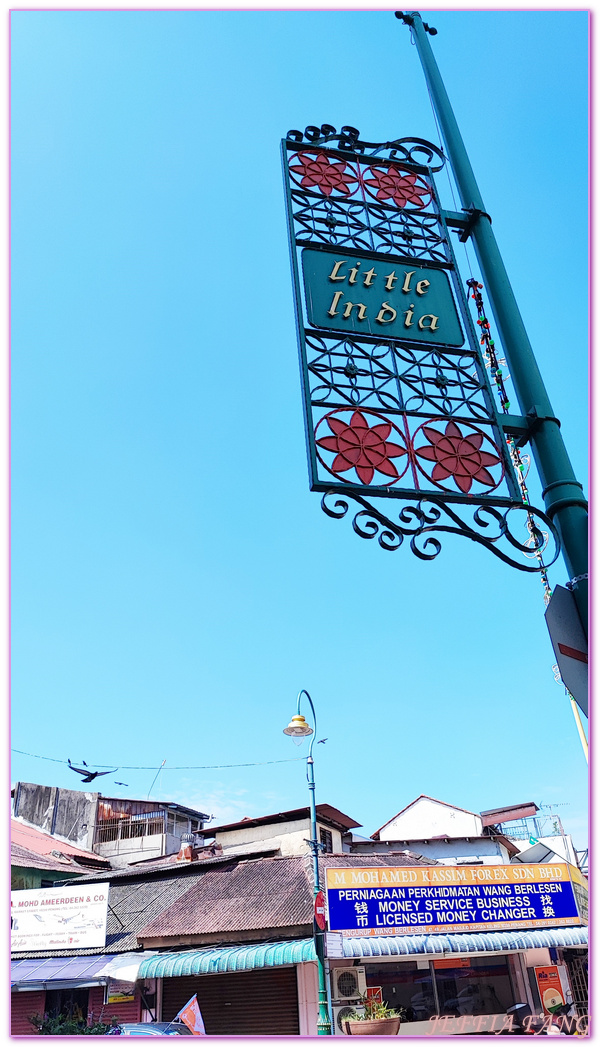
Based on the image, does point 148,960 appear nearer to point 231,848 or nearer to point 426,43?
point 231,848

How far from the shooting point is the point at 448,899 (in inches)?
571

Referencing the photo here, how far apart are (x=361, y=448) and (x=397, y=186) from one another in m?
2.73

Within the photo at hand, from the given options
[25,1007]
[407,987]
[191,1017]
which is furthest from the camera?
[407,987]

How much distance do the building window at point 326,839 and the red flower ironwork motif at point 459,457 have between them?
18.9 metres

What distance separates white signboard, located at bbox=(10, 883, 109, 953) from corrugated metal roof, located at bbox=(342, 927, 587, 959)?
6.74 metres

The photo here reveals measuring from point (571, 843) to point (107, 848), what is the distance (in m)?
19.2

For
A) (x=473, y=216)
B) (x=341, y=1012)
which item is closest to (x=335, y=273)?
(x=473, y=216)

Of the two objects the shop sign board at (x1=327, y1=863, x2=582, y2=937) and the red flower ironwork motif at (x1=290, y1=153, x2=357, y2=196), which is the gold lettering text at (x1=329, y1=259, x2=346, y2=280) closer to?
the red flower ironwork motif at (x1=290, y1=153, x2=357, y2=196)

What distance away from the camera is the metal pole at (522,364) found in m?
3.22

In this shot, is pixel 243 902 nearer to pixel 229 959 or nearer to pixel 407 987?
pixel 229 959

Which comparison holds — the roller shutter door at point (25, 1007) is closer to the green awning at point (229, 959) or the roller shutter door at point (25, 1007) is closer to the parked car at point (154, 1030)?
the green awning at point (229, 959)

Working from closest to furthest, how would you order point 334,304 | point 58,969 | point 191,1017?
point 334,304
point 191,1017
point 58,969

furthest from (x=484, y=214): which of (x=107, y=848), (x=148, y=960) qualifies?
(x=107, y=848)

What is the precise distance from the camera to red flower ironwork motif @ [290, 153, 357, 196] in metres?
5.04
